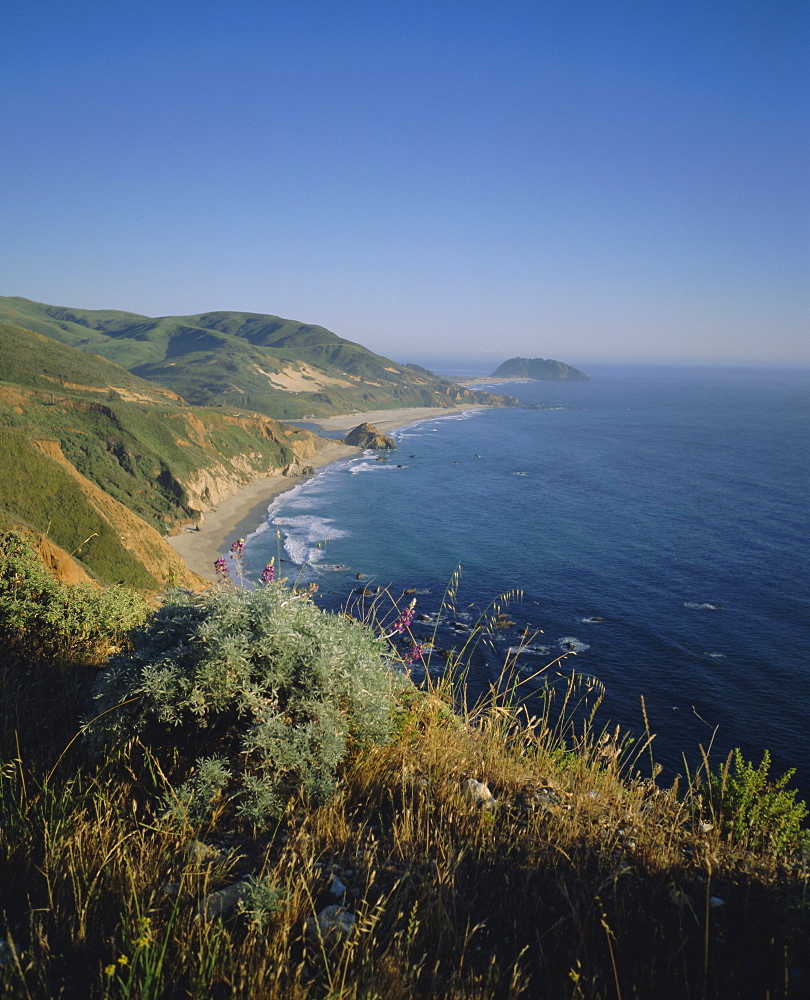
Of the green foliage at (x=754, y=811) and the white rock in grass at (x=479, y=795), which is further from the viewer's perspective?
the green foliage at (x=754, y=811)

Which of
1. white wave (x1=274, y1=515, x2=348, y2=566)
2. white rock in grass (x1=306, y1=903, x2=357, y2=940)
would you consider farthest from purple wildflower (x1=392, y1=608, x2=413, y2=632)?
white wave (x1=274, y1=515, x2=348, y2=566)

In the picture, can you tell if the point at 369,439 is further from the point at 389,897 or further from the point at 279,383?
the point at 389,897

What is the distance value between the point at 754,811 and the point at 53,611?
236 inches

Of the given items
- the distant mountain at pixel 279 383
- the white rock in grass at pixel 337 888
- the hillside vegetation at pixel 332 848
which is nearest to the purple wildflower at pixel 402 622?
the hillside vegetation at pixel 332 848

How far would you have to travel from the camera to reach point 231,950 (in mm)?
2121

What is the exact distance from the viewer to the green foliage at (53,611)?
5230mm

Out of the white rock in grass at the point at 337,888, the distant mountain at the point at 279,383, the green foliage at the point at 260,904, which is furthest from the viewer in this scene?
the distant mountain at the point at 279,383

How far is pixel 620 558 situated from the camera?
44844 mm

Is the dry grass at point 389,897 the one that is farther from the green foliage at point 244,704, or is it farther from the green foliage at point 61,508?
the green foliage at point 61,508

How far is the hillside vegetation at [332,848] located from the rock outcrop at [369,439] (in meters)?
97.5

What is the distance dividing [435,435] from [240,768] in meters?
116

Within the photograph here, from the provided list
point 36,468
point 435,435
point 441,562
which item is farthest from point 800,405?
point 36,468

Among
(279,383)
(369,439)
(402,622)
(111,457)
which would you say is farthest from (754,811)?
(279,383)

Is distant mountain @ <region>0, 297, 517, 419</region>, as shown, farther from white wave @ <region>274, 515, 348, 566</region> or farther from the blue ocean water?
white wave @ <region>274, 515, 348, 566</region>
